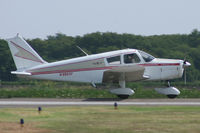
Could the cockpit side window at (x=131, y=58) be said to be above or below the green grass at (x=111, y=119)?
above

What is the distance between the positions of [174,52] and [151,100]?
87.1 feet

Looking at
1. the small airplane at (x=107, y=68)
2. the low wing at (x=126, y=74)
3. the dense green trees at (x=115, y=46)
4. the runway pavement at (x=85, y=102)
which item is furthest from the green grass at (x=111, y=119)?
the dense green trees at (x=115, y=46)

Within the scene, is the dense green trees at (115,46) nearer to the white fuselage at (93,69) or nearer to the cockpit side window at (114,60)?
the white fuselage at (93,69)

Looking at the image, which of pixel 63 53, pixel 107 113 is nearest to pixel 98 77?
pixel 107 113

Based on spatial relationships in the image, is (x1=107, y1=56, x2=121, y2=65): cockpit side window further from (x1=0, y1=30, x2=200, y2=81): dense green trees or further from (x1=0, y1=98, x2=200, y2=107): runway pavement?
(x1=0, y1=30, x2=200, y2=81): dense green trees

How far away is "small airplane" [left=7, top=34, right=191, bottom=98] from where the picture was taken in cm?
2167

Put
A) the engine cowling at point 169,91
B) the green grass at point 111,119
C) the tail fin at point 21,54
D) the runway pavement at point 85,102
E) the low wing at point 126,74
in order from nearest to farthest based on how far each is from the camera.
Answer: the green grass at point 111,119 → the runway pavement at point 85,102 → the low wing at point 126,74 → the engine cowling at point 169,91 → the tail fin at point 21,54

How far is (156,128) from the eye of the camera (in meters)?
13.0

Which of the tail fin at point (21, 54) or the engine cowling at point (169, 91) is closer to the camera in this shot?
the engine cowling at point (169, 91)

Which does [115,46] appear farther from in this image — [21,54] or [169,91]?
[169,91]

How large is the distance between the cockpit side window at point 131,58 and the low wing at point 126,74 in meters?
0.31

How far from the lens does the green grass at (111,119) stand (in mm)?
12935

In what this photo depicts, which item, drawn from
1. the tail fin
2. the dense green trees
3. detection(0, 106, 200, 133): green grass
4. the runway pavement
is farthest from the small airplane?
the dense green trees

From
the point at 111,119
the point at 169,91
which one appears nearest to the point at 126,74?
the point at 169,91
